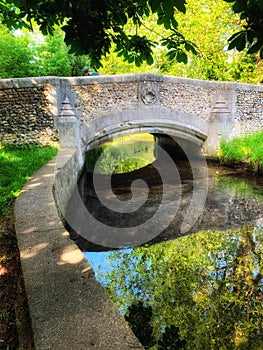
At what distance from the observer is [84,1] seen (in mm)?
1766

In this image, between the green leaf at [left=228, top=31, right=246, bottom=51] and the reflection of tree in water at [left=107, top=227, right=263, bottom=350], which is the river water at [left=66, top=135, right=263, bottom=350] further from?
the green leaf at [left=228, top=31, right=246, bottom=51]

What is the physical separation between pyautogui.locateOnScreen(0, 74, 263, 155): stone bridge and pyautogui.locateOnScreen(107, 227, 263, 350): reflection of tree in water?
Answer: 15.0ft

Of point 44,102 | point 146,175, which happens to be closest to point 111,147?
point 146,175

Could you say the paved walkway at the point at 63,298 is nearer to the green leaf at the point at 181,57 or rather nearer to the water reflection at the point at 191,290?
the water reflection at the point at 191,290

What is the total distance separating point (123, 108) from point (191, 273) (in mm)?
6025

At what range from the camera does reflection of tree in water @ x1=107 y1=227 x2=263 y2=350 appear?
2.59 metres

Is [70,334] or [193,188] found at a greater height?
[193,188]

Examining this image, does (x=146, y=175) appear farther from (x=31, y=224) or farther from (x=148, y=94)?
(x=31, y=224)

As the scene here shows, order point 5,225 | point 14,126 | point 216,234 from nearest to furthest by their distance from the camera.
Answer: point 5,225, point 216,234, point 14,126

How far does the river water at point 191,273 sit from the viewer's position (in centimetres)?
264

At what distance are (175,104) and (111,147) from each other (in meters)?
8.02

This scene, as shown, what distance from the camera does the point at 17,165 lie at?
5309 millimetres

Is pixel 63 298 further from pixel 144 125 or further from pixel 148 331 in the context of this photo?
pixel 144 125

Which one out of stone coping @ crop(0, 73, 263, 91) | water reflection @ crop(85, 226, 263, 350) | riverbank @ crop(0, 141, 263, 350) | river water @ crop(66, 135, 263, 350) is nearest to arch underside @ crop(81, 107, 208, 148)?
stone coping @ crop(0, 73, 263, 91)
